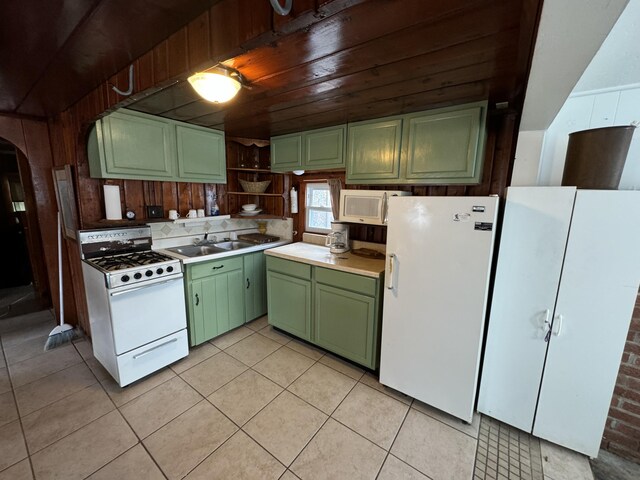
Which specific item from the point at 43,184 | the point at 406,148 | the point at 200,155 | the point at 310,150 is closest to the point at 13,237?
the point at 43,184

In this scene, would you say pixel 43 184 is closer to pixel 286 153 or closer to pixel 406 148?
pixel 286 153

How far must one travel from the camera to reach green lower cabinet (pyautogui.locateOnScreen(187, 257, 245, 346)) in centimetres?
249

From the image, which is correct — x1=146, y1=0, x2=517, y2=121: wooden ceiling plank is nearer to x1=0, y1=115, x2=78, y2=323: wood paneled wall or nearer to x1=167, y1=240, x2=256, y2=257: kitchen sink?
x1=167, y1=240, x2=256, y2=257: kitchen sink

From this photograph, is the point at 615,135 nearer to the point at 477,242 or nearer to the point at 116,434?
the point at 477,242

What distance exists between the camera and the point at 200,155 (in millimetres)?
2734

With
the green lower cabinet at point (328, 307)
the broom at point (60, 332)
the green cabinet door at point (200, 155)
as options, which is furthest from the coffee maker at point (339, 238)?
the broom at point (60, 332)

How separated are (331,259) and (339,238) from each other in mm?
312

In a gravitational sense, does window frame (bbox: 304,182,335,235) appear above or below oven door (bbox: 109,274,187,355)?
above

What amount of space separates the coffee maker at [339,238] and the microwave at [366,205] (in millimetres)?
148

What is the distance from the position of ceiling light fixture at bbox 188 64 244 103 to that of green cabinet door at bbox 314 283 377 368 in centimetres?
165

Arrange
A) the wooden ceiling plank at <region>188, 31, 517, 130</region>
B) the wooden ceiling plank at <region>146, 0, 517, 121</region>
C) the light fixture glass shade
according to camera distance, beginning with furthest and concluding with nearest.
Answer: the light fixture glass shade < the wooden ceiling plank at <region>188, 31, 517, 130</region> < the wooden ceiling plank at <region>146, 0, 517, 121</region>

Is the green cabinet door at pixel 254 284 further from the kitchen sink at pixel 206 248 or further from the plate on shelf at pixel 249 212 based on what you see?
the plate on shelf at pixel 249 212

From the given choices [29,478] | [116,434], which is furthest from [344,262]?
[29,478]

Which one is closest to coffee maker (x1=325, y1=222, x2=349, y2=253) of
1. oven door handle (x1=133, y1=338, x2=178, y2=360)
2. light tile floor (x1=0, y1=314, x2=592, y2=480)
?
light tile floor (x1=0, y1=314, x2=592, y2=480)
